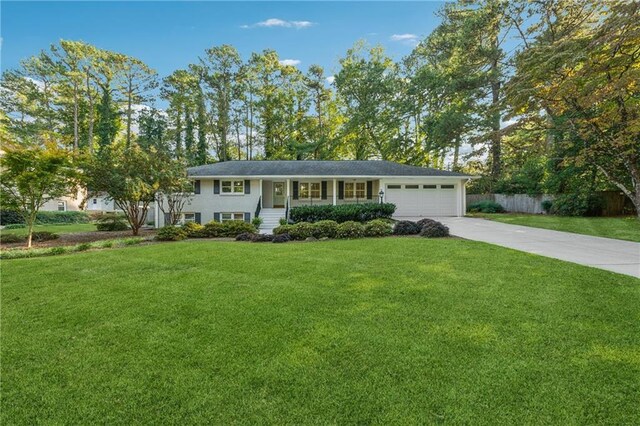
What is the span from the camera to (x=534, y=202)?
67.8 ft

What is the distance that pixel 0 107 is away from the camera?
90.6ft

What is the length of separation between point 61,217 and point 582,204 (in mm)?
32908

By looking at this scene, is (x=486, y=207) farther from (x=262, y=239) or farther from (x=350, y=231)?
(x=262, y=239)

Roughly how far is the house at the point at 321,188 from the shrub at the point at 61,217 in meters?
11.0

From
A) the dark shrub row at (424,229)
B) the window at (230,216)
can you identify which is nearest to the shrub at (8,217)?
the window at (230,216)

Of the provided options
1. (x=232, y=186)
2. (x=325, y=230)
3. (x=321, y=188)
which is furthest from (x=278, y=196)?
(x=325, y=230)

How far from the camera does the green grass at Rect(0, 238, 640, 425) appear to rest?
218 cm

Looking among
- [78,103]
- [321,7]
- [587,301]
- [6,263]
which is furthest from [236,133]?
[587,301]

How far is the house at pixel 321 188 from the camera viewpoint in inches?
650

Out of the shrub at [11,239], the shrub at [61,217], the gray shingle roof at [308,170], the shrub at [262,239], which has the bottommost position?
the shrub at [11,239]

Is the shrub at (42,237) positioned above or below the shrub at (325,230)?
below

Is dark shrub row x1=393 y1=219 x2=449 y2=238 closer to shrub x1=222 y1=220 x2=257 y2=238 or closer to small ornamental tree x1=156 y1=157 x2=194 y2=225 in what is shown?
shrub x1=222 y1=220 x2=257 y2=238

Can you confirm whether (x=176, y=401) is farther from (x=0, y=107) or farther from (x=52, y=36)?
(x=0, y=107)

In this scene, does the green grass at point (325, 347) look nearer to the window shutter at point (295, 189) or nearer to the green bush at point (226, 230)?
the green bush at point (226, 230)
